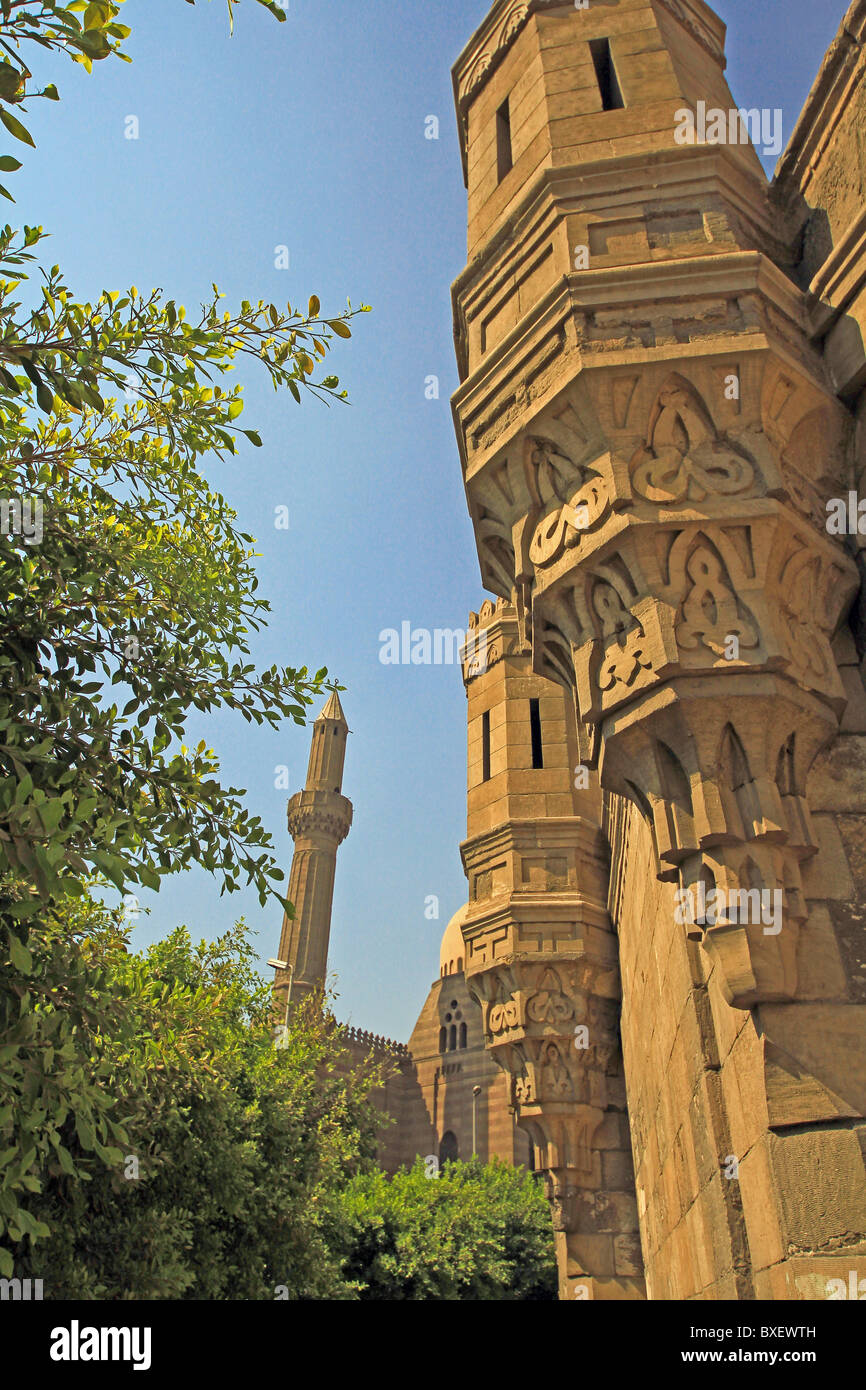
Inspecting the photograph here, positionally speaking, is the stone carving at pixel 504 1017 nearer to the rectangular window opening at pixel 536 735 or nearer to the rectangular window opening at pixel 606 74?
the rectangular window opening at pixel 536 735

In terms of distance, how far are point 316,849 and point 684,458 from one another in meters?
46.2

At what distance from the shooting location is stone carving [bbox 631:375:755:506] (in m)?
3.84

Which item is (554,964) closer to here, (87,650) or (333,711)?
(87,650)

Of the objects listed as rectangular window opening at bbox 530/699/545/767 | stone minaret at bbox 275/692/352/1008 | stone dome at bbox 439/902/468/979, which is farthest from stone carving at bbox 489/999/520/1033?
stone dome at bbox 439/902/468/979

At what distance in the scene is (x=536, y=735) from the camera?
30.8 feet

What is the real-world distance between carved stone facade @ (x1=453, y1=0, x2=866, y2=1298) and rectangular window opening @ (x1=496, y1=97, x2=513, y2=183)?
0.02m

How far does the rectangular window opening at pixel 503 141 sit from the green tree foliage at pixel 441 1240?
1545 centimetres

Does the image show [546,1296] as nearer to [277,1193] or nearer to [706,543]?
[277,1193]

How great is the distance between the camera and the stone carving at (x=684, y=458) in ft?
12.6

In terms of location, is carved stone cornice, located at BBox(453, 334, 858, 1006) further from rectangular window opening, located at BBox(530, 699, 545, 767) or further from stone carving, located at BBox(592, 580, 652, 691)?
rectangular window opening, located at BBox(530, 699, 545, 767)

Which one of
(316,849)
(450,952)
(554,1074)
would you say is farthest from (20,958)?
(450,952)

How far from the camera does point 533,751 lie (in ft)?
30.7

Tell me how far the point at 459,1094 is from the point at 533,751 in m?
45.6
